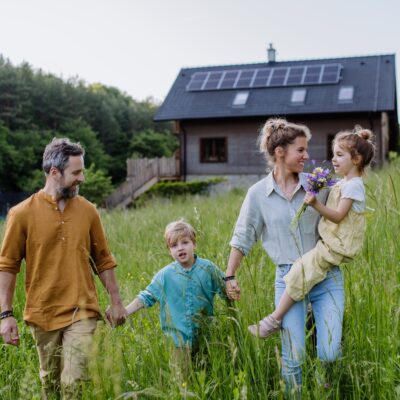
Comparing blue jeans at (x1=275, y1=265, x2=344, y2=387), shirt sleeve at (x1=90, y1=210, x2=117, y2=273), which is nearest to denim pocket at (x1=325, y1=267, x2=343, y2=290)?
blue jeans at (x1=275, y1=265, x2=344, y2=387)

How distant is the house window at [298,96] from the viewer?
2606 centimetres

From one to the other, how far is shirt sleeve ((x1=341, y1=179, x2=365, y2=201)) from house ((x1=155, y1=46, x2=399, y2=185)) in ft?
74.2

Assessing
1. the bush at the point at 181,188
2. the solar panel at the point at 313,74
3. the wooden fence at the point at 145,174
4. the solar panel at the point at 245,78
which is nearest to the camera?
the bush at the point at 181,188

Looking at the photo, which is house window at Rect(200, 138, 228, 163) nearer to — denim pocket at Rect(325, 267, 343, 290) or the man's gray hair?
the man's gray hair

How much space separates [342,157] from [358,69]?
25.9 meters

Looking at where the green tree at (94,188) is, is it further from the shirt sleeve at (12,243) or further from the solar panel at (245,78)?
the shirt sleeve at (12,243)

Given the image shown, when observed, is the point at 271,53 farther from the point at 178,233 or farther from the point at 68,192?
the point at 178,233

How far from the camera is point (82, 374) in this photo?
3111mm

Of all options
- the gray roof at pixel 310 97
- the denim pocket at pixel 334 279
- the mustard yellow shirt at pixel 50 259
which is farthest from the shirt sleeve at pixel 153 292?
the gray roof at pixel 310 97

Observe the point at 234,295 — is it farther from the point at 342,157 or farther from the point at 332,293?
the point at 342,157

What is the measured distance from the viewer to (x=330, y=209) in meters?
2.97

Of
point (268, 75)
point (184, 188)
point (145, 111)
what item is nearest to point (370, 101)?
point (268, 75)

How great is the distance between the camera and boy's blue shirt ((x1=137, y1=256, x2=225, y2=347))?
3229 millimetres

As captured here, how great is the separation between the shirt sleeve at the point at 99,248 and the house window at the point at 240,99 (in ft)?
78.1
